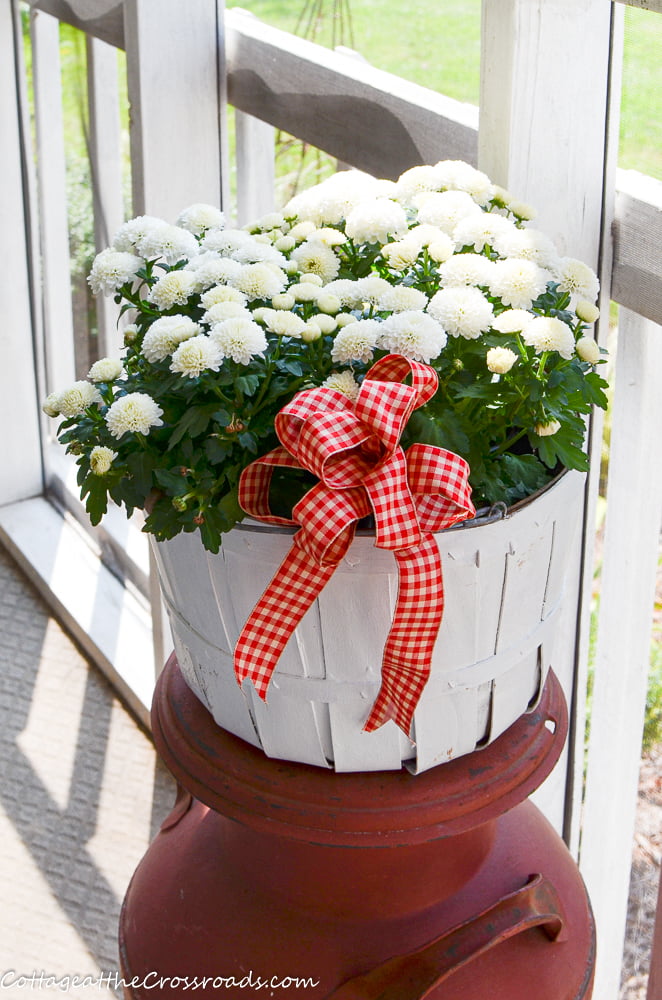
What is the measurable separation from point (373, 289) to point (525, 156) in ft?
1.01

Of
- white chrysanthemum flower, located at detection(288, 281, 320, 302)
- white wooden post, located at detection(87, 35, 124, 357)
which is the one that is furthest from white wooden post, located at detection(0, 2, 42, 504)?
white chrysanthemum flower, located at detection(288, 281, 320, 302)

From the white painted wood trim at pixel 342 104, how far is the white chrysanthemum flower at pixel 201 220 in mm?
315

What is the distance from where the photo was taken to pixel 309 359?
885 mm

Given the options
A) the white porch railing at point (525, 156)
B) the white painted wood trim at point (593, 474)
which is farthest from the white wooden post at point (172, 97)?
the white painted wood trim at point (593, 474)

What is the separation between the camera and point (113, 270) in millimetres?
965

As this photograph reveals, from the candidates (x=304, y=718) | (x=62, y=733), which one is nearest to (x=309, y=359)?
(x=304, y=718)

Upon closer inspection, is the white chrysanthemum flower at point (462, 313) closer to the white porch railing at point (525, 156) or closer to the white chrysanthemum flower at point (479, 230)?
the white chrysanthemum flower at point (479, 230)

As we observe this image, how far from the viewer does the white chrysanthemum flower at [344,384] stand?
834 mm

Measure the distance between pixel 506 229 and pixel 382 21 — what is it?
0.70 meters

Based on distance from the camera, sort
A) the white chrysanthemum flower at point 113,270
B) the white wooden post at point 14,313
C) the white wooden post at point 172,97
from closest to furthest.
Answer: the white chrysanthemum flower at point 113,270
the white wooden post at point 172,97
the white wooden post at point 14,313

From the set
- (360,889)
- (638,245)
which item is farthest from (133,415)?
(638,245)

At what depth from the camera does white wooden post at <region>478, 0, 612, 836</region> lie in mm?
1046

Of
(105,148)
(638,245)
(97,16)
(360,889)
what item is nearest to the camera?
(360,889)

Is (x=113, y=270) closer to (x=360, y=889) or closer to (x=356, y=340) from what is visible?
(x=356, y=340)
